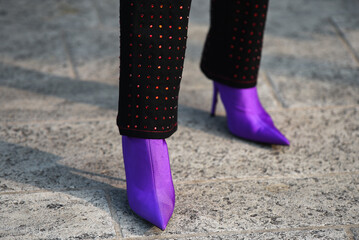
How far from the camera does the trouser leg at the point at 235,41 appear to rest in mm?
2027

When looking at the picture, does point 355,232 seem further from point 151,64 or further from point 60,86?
point 60,86

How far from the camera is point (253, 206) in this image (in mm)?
1803

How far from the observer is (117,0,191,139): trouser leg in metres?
1.57

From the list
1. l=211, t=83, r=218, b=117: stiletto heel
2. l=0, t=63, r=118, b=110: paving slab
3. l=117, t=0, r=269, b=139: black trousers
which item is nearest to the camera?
l=117, t=0, r=269, b=139: black trousers

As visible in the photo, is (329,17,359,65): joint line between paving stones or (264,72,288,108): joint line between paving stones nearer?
(264,72,288,108): joint line between paving stones

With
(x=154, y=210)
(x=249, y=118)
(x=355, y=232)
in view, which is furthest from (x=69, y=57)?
(x=355, y=232)

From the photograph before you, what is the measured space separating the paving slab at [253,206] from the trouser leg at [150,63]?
28cm

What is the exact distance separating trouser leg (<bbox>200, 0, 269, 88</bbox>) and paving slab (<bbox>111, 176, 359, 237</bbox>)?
438 mm

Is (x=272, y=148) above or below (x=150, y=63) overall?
below

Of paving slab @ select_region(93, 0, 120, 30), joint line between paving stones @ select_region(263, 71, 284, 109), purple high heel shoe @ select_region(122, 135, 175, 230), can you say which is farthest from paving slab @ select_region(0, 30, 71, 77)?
purple high heel shoe @ select_region(122, 135, 175, 230)

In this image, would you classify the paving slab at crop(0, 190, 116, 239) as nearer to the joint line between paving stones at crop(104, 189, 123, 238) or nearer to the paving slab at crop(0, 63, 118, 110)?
the joint line between paving stones at crop(104, 189, 123, 238)

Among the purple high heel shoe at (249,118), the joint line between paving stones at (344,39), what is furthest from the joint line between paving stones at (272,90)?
the joint line between paving stones at (344,39)

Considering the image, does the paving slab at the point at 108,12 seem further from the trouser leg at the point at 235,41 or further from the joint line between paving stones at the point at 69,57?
the trouser leg at the point at 235,41

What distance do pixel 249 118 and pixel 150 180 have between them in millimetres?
603
